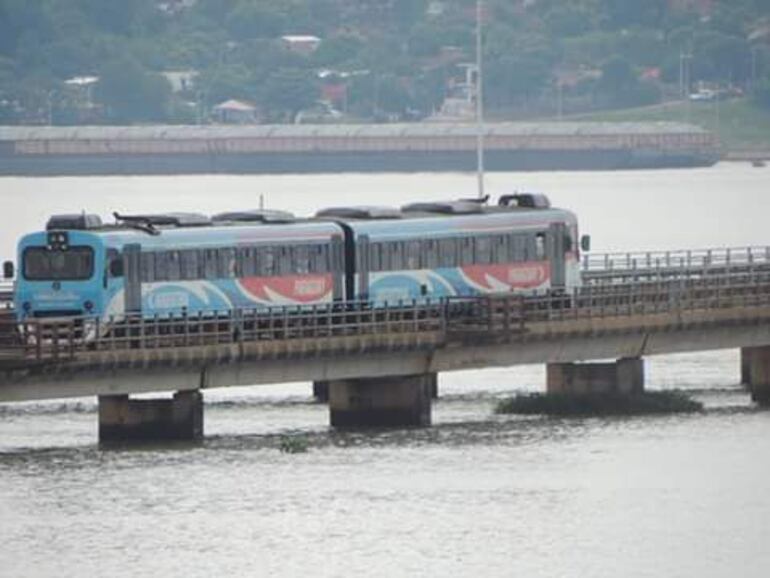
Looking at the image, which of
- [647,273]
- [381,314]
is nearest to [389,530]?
[381,314]

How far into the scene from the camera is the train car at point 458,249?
9044 cm

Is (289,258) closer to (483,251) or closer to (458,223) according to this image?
(458,223)

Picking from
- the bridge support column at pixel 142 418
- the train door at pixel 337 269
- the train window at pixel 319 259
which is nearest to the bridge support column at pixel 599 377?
the train door at pixel 337 269

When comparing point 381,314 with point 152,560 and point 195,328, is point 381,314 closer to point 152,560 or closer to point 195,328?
point 195,328

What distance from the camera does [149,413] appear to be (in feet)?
275

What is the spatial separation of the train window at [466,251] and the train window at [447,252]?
0.92 feet

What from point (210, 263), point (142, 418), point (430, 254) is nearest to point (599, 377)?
point (430, 254)

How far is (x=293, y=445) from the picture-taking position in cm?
8375

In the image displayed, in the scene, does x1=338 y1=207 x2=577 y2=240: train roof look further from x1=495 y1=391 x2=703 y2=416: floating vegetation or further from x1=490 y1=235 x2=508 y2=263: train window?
x1=495 y1=391 x2=703 y2=416: floating vegetation

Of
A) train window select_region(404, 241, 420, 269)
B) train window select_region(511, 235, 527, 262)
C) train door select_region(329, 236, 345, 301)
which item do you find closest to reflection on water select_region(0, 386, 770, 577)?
train door select_region(329, 236, 345, 301)

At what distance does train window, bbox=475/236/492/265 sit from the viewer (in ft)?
305

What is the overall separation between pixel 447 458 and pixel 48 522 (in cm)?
1058

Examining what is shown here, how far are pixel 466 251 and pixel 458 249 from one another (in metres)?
0.26

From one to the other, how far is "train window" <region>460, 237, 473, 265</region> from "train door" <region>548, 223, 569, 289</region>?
261 centimetres
